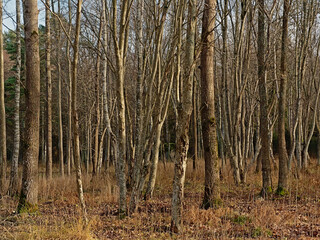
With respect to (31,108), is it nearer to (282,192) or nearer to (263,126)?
(263,126)

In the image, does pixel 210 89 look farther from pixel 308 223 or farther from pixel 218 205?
pixel 308 223

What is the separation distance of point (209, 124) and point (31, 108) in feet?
13.1

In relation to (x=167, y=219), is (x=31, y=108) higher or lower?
higher

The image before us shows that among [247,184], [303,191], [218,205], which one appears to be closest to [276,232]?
[218,205]

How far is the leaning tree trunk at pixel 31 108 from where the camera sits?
6.62 meters

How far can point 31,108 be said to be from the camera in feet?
22.0

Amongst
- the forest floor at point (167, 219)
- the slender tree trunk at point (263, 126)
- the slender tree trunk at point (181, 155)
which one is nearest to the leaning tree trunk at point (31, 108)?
the forest floor at point (167, 219)

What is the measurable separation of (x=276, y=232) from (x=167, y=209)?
242cm

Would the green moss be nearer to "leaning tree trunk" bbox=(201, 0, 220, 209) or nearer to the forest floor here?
the forest floor

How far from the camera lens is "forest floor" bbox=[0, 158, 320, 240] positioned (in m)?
4.81

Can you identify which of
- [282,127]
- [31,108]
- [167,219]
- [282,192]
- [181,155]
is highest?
[31,108]

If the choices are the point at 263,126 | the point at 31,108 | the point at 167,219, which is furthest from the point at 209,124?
the point at 31,108

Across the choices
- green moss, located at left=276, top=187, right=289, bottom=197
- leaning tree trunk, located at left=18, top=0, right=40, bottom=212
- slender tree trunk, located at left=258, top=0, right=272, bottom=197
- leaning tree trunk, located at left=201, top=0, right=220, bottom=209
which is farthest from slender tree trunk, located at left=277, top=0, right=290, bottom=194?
leaning tree trunk, located at left=18, top=0, right=40, bottom=212

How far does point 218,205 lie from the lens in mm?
6355
